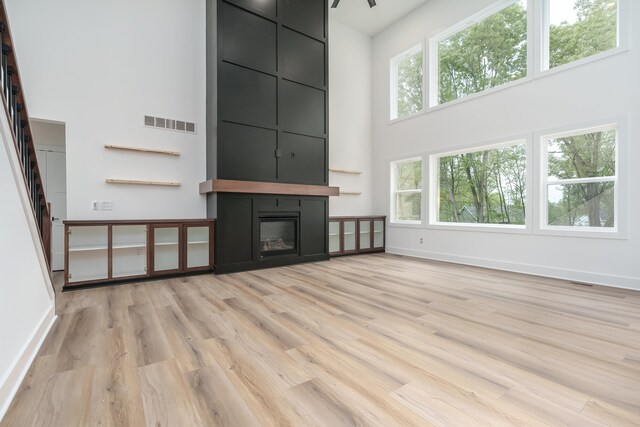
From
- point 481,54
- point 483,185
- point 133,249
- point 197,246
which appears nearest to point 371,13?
point 481,54

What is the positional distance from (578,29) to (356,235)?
446cm

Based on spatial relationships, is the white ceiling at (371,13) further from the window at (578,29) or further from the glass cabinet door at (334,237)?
the glass cabinet door at (334,237)

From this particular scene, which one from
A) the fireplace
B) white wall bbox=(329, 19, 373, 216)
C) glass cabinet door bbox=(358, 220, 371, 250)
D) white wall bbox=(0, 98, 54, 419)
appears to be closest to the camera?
white wall bbox=(0, 98, 54, 419)

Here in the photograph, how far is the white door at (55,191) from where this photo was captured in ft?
14.5

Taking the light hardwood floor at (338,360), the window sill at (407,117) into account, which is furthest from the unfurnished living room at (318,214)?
the window sill at (407,117)

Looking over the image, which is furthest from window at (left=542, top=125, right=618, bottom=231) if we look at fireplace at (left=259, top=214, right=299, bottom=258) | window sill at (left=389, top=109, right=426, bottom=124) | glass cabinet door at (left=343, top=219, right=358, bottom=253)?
fireplace at (left=259, top=214, right=299, bottom=258)

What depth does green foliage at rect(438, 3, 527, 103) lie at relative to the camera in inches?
173

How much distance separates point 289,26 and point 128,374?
5.26 metres

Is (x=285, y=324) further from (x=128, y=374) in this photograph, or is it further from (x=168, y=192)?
(x=168, y=192)

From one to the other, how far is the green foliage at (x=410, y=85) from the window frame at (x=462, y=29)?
0.28 metres

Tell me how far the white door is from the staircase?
7.51 ft

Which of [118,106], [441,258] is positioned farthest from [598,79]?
[118,106]

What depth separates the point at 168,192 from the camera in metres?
4.35

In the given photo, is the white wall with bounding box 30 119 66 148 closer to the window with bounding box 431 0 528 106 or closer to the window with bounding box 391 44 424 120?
the window with bounding box 391 44 424 120
